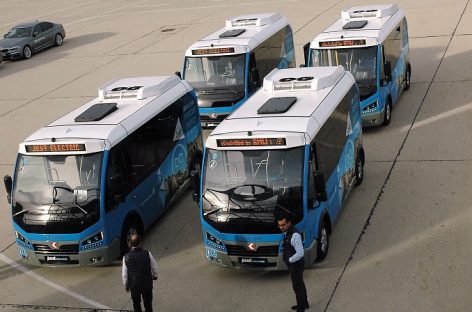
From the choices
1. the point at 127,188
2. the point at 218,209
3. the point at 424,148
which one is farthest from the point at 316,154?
the point at 424,148

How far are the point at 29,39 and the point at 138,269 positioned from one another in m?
26.7

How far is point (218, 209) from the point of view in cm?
1224

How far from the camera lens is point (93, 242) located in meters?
13.0

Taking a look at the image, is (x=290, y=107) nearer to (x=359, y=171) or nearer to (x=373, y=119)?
(x=359, y=171)

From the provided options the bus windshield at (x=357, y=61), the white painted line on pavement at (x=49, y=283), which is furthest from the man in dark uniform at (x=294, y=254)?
the bus windshield at (x=357, y=61)

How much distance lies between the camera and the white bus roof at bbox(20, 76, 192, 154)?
1333 cm

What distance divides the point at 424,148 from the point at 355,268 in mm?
5954

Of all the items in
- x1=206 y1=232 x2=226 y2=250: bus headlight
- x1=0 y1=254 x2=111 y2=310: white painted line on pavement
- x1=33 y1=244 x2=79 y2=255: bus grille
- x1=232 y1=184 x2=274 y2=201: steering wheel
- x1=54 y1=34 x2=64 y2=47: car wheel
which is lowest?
x1=54 y1=34 x2=64 y2=47: car wheel

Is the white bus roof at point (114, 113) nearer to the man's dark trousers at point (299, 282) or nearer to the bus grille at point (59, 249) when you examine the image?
the bus grille at point (59, 249)

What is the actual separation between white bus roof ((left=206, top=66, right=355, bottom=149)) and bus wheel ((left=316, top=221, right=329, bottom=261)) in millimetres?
1607

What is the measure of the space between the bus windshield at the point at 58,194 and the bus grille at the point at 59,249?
0.28 meters

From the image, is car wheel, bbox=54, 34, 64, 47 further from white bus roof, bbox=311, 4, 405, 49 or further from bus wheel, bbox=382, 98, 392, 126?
bus wheel, bbox=382, 98, 392, 126

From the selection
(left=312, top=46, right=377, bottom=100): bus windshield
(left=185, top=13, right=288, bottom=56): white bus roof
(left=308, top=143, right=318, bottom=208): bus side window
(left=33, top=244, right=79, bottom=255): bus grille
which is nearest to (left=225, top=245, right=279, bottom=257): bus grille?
(left=308, top=143, right=318, bottom=208): bus side window

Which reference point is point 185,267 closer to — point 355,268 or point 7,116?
point 355,268
